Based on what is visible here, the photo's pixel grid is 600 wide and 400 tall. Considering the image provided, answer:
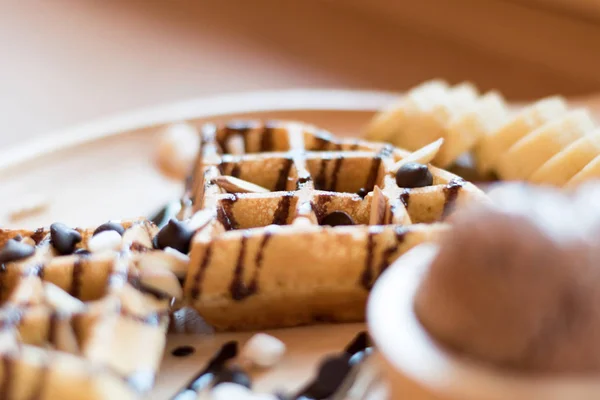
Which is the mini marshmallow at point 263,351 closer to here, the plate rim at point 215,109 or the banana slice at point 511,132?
the banana slice at point 511,132

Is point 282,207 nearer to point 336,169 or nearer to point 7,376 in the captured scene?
point 336,169

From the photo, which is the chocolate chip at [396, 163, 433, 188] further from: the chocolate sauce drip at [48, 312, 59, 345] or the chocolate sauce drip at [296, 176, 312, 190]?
the chocolate sauce drip at [48, 312, 59, 345]

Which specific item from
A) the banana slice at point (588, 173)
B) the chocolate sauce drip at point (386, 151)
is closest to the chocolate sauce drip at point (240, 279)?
the chocolate sauce drip at point (386, 151)

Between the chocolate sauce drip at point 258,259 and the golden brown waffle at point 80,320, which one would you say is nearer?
the golden brown waffle at point 80,320

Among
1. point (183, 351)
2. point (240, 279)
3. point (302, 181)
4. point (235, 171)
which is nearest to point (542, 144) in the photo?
point (302, 181)

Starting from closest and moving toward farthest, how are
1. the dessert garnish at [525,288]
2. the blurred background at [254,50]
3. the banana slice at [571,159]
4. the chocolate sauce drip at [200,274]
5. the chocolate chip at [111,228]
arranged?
the dessert garnish at [525,288], the chocolate sauce drip at [200,274], the chocolate chip at [111,228], the banana slice at [571,159], the blurred background at [254,50]

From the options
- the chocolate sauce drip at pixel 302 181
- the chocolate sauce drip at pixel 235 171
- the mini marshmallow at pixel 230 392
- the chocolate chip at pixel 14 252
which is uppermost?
the chocolate sauce drip at pixel 302 181
